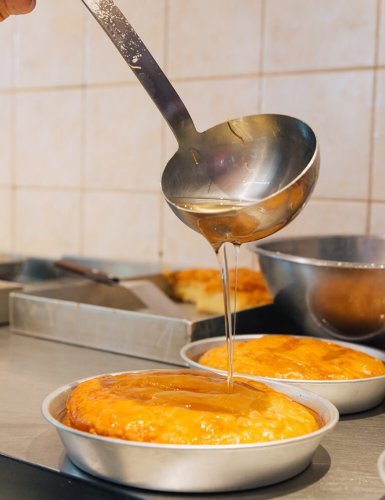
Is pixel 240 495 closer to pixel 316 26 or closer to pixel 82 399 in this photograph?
pixel 82 399

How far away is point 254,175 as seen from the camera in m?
0.76

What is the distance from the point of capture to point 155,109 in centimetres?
155

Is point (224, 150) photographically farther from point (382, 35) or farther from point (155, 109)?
point (155, 109)

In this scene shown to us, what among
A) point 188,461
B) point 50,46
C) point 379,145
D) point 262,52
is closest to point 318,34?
point 262,52

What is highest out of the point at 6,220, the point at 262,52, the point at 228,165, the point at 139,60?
the point at 262,52

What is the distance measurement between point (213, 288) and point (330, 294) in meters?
0.35

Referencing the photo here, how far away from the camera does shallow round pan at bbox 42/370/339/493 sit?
0.54 metres

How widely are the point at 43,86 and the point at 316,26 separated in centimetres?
71

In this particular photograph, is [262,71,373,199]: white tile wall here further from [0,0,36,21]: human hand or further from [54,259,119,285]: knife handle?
[0,0,36,21]: human hand

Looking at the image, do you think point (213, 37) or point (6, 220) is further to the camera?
point (6, 220)

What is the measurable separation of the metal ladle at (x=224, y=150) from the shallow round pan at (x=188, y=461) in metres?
0.22

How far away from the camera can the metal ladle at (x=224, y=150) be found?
0.74 m

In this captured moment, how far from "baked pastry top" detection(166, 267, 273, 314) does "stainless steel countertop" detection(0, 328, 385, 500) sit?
257 mm

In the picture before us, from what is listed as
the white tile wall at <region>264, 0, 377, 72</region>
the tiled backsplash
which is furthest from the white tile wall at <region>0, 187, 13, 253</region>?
the white tile wall at <region>264, 0, 377, 72</region>
